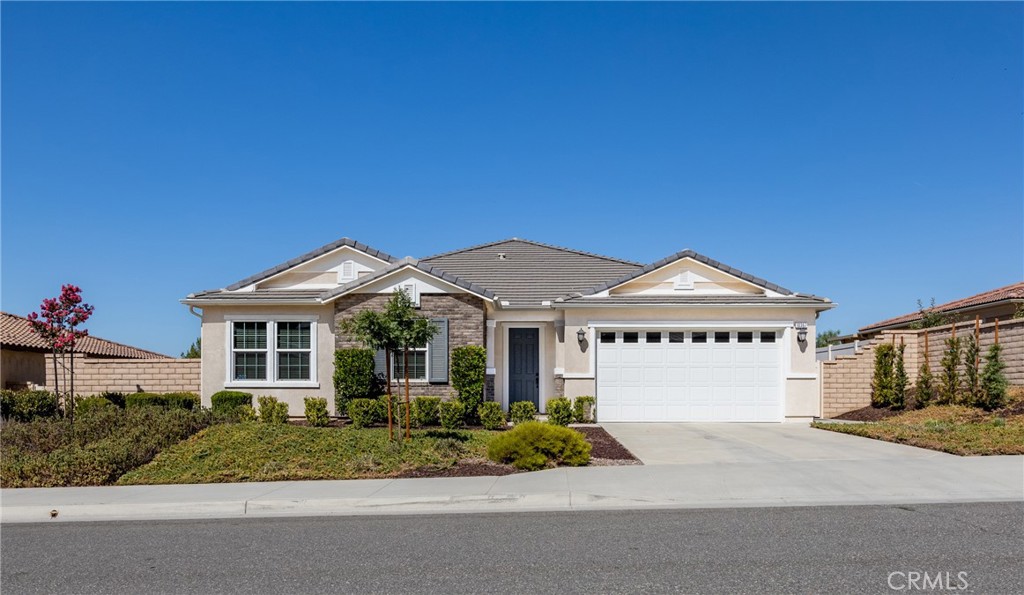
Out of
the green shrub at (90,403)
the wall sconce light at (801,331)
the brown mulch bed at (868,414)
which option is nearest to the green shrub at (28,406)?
the green shrub at (90,403)

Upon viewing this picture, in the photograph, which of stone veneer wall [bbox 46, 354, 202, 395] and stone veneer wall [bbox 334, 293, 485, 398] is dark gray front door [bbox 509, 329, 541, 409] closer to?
stone veneer wall [bbox 334, 293, 485, 398]

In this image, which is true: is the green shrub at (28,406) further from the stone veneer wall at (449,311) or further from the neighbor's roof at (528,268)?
the neighbor's roof at (528,268)

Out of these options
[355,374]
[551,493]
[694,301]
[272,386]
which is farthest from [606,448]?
[272,386]

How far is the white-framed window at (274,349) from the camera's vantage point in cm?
1877

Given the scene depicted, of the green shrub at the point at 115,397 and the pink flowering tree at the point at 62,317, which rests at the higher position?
the pink flowering tree at the point at 62,317

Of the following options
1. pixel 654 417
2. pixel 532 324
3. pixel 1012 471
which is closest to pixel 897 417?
pixel 654 417

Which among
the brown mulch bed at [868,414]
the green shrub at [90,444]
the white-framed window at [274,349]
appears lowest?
the brown mulch bed at [868,414]

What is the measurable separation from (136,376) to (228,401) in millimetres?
4185

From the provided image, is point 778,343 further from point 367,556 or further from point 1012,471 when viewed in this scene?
point 367,556

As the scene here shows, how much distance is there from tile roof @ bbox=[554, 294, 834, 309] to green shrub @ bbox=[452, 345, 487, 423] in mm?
2672

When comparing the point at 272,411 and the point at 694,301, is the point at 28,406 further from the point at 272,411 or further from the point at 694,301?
the point at 694,301

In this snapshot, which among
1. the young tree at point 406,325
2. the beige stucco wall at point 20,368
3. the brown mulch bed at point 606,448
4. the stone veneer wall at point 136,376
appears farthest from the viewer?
the beige stucco wall at point 20,368

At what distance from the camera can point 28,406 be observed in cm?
1848

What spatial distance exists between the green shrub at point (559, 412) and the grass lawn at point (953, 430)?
18.9 feet
